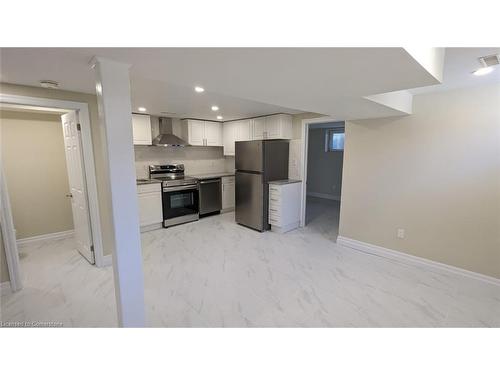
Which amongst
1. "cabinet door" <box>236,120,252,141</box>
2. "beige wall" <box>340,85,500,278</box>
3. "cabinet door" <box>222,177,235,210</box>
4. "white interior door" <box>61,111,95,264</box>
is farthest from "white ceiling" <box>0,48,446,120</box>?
"cabinet door" <box>222,177,235,210</box>

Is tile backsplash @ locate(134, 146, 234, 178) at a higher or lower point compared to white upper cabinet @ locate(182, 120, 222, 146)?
lower

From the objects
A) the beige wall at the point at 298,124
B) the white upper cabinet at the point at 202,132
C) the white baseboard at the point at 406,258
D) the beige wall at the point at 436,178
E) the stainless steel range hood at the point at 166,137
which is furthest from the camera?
the white upper cabinet at the point at 202,132

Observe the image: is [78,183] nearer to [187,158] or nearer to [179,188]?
[179,188]

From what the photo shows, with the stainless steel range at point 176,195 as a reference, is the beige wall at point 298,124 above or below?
above

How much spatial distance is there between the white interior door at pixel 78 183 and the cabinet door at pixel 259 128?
2.96 meters

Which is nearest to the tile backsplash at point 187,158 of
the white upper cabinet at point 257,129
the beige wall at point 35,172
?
the white upper cabinet at point 257,129

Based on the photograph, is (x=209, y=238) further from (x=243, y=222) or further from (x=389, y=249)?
(x=389, y=249)

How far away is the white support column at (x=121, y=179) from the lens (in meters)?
1.17

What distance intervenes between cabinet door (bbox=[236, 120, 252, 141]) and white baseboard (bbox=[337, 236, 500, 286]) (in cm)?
269

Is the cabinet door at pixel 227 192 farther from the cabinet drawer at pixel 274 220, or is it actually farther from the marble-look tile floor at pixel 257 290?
the marble-look tile floor at pixel 257 290

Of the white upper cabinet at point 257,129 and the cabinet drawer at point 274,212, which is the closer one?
the cabinet drawer at point 274,212

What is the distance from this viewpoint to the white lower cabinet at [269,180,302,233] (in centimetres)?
396

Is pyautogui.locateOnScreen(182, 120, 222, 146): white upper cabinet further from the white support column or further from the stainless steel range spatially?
the white support column

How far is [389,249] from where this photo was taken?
10.3 ft
